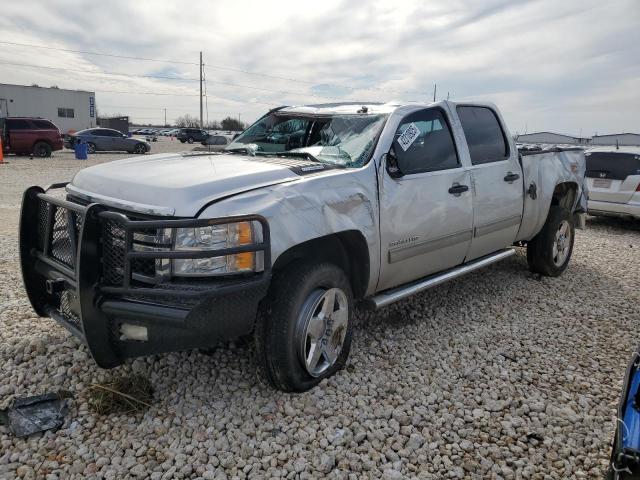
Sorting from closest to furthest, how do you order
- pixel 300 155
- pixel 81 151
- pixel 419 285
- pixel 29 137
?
pixel 300 155 → pixel 419 285 → pixel 29 137 → pixel 81 151

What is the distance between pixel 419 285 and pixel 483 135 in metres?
1.74

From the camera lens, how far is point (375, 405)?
3012 millimetres

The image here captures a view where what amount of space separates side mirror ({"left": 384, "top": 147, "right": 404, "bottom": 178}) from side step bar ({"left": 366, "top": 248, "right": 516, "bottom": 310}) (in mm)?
842

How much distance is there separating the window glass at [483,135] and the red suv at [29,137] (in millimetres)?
21552

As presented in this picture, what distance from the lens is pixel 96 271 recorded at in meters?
2.56

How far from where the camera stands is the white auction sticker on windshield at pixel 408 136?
361cm

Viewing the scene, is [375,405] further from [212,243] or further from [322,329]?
[212,243]

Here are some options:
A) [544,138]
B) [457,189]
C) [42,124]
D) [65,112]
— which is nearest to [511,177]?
[457,189]

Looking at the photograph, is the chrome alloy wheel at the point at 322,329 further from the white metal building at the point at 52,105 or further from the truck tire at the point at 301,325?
the white metal building at the point at 52,105

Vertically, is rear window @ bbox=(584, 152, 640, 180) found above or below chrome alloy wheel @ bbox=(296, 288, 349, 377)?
above

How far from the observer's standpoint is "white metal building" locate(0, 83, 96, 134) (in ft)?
111

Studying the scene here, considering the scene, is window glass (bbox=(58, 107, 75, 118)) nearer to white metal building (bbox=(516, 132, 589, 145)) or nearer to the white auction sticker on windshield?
white metal building (bbox=(516, 132, 589, 145))

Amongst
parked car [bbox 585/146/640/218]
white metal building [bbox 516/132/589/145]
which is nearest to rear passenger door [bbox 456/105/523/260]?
parked car [bbox 585/146/640/218]

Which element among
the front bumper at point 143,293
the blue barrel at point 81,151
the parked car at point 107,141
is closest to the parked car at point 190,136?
the parked car at point 107,141
